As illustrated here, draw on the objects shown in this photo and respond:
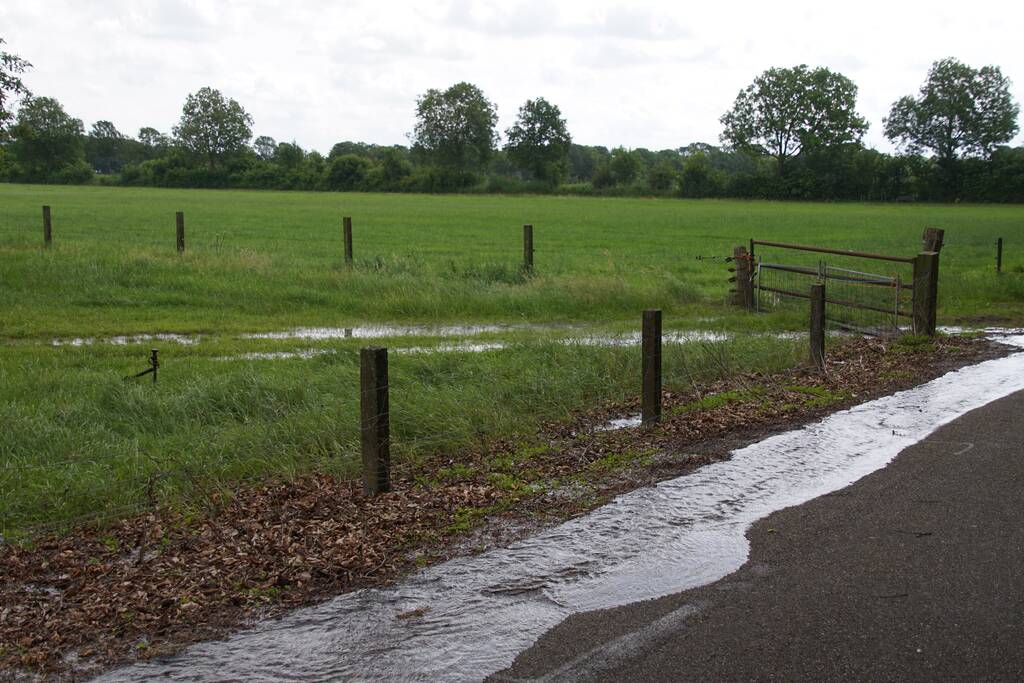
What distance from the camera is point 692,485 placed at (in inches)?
292

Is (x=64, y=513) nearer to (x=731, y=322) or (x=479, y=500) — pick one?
(x=479, y=500)

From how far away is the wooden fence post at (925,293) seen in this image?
1434 cm

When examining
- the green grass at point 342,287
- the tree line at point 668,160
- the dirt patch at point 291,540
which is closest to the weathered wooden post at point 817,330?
the dirt patch at point 291,540

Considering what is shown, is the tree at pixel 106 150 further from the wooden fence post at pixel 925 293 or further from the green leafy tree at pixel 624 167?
the wooden fence post at pixel 925 293

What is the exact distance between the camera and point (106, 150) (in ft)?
592

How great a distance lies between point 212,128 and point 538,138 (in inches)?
1877

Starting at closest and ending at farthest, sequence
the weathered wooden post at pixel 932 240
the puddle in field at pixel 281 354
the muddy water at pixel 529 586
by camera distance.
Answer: the muddy water at pixel 529 586 → the puddle in field at pixel 281 354 → the weathered wooden post at pixel 932 240

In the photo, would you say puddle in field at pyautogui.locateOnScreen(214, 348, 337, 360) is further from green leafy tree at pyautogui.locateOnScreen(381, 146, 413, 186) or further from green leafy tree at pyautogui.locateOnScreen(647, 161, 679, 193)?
green leafy tree at pyautogui.locateOnScreen(381, 146, 413, 186)

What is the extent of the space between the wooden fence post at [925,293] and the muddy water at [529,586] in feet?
22.4

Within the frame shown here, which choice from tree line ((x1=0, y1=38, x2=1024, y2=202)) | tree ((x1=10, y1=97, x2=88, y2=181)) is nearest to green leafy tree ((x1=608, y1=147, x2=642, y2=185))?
tree line ((x1=0, y1=38, x2=1024, y2=202))

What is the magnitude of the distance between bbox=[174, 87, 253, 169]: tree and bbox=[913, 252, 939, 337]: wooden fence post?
141585mm

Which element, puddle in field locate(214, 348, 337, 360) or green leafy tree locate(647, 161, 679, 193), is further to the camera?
green leafy tree locate(647, 161, 679, 193)

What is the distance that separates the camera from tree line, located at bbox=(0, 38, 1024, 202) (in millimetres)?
99938

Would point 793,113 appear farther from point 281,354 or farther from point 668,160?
point 281,354
